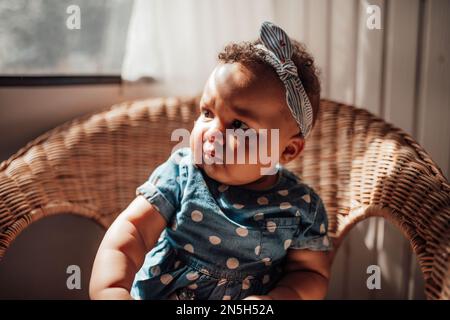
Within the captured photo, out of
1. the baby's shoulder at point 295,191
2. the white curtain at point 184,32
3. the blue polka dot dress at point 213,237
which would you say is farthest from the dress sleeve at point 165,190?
the white curtain at point 184,32

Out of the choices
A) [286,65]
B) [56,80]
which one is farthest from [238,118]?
[56,80]

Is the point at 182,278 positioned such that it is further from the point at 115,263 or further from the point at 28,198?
the point at 28,198

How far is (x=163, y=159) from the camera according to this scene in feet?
4.09

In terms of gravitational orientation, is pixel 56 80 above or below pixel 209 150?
above

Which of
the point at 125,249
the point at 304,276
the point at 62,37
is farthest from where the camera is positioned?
the point at 62,37

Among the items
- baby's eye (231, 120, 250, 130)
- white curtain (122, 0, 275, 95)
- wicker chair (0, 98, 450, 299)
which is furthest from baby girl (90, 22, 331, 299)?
white curtain (122, 0, 275, 95)

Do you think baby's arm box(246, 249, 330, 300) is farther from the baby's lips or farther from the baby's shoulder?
the baby's lips

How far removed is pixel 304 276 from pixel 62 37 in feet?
2.65

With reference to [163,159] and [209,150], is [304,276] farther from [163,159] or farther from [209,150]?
[163,159]

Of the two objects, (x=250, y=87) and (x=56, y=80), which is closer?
(x=250, y=87)

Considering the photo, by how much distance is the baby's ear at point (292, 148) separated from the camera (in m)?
0.97

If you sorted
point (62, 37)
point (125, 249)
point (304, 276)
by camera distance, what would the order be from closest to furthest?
1. point (125, 249)
2. point (304, 276)
3. point (62, 37)

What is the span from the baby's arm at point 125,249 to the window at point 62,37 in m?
0.51
